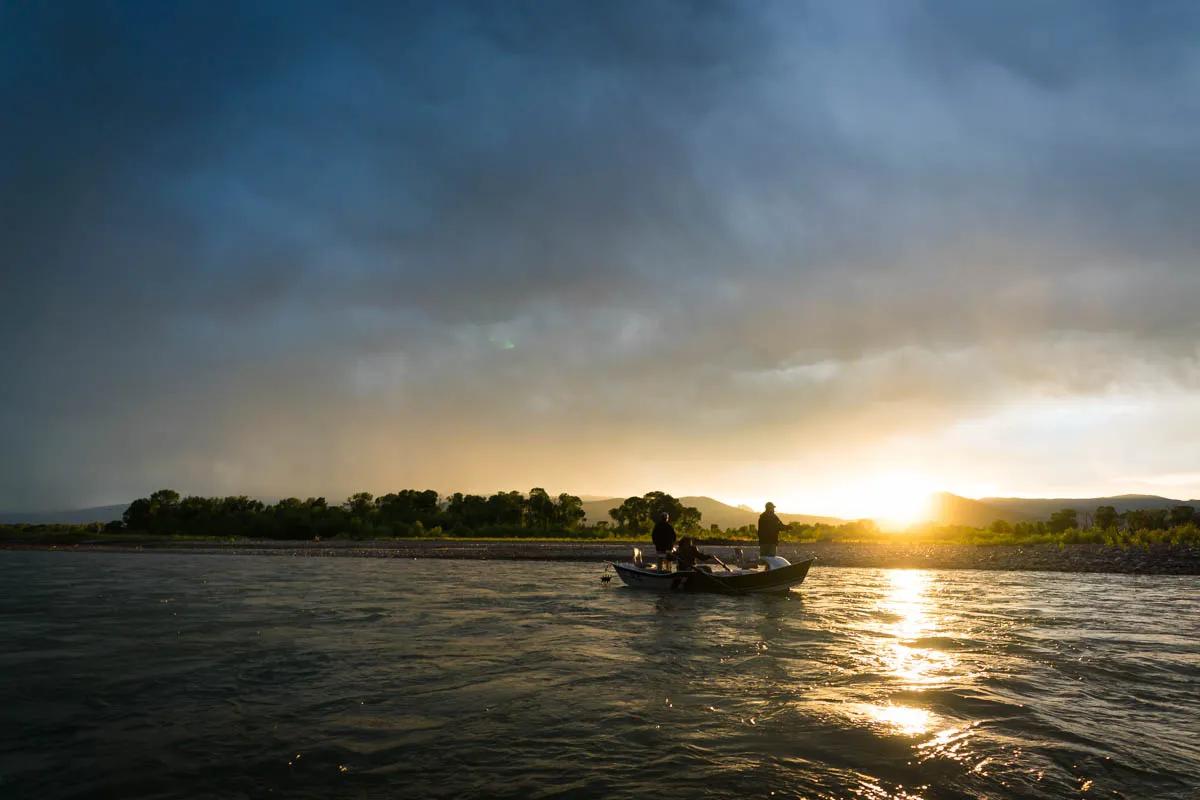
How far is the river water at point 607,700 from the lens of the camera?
8.51m

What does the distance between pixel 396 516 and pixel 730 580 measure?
325 feet

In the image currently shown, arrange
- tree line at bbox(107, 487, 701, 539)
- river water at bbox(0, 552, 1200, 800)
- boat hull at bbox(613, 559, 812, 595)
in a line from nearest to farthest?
1. river water at bbox(0, 552, 1200, 800)
2. boat hull at bbox(613, 559, 812, 595)
3. tree line at bbox(107, 487, 701, 539)

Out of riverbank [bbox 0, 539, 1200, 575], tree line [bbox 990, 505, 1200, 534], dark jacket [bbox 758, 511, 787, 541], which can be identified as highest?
dark jacket [bbox 758, 511, 787, 541]

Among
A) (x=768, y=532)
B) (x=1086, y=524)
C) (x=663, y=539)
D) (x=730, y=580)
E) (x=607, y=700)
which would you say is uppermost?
(x=768, y=532)

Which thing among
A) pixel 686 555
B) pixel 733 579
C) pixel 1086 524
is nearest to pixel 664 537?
pixel 686 555

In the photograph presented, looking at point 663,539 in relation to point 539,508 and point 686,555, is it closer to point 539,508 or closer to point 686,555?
point 686,555

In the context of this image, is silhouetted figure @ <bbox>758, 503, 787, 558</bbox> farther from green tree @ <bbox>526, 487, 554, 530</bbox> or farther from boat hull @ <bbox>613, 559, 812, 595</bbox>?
green tree @ <bbox>526, 487, 554, 530</bbox>

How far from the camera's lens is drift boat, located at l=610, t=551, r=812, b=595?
27.7 meters

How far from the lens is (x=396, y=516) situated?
118125mm

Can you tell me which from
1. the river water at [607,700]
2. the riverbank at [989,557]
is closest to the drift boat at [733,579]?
the river water at [607,700]

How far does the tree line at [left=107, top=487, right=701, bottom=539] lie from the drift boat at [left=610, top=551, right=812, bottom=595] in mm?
72509

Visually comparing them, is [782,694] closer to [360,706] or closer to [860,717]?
[860,717]

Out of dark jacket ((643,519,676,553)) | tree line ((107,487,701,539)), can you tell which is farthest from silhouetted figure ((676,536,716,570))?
tree line ((107,487,701,539))

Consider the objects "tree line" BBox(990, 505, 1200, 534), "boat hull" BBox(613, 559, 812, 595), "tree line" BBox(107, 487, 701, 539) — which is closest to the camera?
"boat hull" BBox(613, 559, 812, 595)
